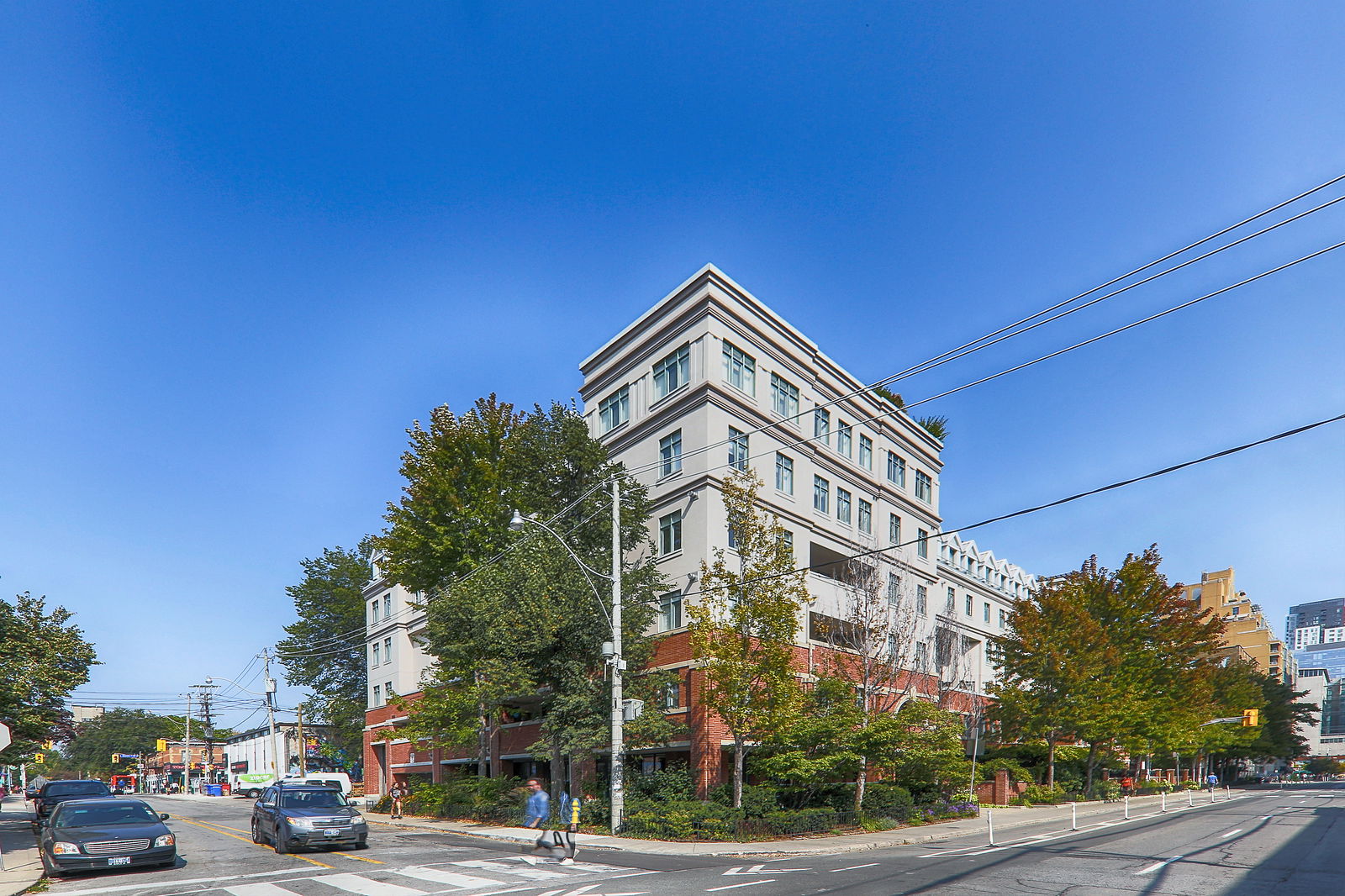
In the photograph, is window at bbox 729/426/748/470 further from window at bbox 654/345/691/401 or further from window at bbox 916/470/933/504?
window at bbox 916/470/933/504

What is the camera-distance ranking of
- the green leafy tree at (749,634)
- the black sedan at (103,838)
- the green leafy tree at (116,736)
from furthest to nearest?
the green leafy tree at (116,736) → the green leafy tree at (749,634) → the black sedan at (103,838)

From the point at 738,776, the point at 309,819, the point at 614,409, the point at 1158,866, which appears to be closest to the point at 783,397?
the point at 614,409

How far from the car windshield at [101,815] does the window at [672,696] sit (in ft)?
53.7

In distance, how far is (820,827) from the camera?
25203 mm

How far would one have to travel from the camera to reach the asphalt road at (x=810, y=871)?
562 inches

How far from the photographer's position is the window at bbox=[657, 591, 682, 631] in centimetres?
3278

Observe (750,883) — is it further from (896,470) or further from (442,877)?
(896,470)

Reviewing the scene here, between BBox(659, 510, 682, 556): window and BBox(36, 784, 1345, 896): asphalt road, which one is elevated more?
BBox(659, 510, 682, 556): window

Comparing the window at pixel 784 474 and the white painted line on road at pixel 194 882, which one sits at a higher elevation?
the window at pixel 784 474

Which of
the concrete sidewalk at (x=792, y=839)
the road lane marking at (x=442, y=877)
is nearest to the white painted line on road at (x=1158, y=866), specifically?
the concrete sidewalk at (x=792, y=839)

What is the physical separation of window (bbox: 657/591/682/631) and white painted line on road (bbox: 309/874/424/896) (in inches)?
692

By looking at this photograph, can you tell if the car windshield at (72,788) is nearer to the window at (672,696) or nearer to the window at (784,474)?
the window at (672,696)

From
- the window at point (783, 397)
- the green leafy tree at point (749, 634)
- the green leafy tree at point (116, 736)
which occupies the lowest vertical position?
the green leafy tree at point (116, 736)

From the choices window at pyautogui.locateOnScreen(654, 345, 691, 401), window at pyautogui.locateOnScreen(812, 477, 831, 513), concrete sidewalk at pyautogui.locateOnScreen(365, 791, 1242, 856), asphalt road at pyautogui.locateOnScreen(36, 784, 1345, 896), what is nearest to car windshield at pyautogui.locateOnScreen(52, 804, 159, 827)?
asphalt road at pyautogui.locateOnScreen(36, 784, 1345, 896)
